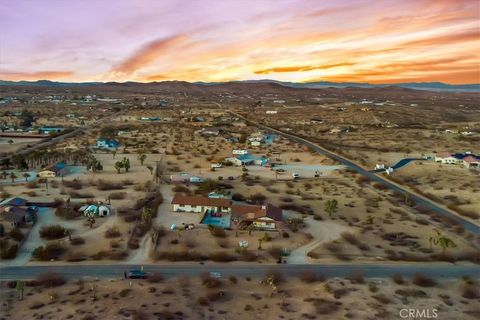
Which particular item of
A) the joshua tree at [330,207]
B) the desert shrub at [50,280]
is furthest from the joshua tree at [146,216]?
the joshua tree at [330,207]

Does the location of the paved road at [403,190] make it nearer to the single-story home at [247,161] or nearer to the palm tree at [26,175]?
the single-story home at [247,161]

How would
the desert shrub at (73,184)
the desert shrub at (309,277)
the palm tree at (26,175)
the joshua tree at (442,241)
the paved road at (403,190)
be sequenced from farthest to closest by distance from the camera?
the palm tree at (26,175) → the desert shrub at (73,184) → the paved road at (403,190) → the joshua tree at (442,241) → the desert shrub at (309,277)

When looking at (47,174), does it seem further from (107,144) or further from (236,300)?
(236,300)

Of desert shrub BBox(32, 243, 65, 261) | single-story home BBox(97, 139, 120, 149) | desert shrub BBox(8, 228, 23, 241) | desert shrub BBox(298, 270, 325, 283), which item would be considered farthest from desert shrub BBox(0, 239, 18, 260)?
single-story home BBox(97, 139, 120, 149)

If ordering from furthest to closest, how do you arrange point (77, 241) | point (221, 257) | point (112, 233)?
point (112, 233)
point (77, 241)
point (221, 257)

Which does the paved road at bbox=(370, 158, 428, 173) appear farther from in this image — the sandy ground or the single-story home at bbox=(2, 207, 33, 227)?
the single-story home at bbox=(2, 207, 33, 227)

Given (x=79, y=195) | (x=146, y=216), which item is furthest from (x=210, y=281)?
(x=79, y=195)
